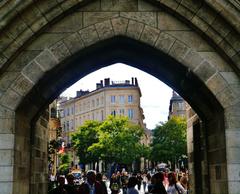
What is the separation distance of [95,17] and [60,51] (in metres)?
0.97

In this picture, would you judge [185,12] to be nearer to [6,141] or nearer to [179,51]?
[179,51]

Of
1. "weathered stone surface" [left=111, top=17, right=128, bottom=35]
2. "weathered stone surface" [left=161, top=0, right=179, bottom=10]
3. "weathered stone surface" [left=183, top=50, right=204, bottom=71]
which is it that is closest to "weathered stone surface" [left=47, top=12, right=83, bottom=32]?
"weathered stone surface" [left=111, top=17, right=128, bottom=35]

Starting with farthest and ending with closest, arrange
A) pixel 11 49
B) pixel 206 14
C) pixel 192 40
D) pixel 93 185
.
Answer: pixel 93 185, pixel 192 40, pixel 206 14, pixel 11 49

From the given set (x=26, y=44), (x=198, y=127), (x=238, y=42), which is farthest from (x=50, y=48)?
(x=198, y=127)

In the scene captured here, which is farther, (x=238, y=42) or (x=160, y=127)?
(x=160, y=127)

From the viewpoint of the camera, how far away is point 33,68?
848cm

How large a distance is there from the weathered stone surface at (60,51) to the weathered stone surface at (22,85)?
0.73 meters

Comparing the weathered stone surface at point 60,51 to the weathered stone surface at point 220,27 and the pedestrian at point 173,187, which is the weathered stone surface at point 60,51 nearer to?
the weathered stone surface at point 220,27

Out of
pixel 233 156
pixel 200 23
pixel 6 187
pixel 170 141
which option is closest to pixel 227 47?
pixel 200 23

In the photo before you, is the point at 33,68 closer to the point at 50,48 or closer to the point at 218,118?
the point at 50,48

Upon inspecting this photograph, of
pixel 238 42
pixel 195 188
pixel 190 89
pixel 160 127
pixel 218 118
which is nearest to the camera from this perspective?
pixel 238 42

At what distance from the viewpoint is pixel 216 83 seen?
27.7ft

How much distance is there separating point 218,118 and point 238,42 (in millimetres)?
1689

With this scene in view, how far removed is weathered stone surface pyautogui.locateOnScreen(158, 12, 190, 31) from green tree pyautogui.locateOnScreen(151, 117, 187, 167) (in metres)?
54.4
